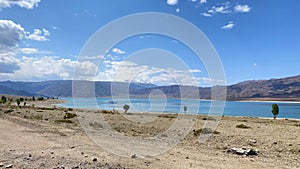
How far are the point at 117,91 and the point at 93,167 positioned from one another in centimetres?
855

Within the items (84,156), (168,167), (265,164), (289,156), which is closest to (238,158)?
(265,164)

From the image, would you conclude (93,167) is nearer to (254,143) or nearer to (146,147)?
(146,147)

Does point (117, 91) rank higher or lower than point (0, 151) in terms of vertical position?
higher

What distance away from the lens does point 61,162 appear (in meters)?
10.0

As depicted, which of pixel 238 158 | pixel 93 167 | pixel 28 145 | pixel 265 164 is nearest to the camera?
pixel 93 167

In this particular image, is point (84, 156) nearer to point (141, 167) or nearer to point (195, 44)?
point (141, 167)

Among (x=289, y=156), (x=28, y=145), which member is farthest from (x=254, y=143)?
(x=28, y=145)

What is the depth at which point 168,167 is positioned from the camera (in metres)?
9.66

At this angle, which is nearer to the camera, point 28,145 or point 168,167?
point 168,167

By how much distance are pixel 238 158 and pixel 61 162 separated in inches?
265

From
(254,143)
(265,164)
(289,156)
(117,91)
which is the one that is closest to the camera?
(265,164)

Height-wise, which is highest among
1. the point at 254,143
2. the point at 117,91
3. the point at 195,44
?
the point at 195,44

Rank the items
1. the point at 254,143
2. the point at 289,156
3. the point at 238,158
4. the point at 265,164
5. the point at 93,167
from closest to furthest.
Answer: the point at 93,167 → the point at 265,164 → the point at 238,158 → the point at 289,156 → the point at 254,143

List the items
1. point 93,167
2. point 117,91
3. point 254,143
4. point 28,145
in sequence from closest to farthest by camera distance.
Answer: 1. point 93,167
2. point 28,145
3. point 254,143
4. point 117,91
